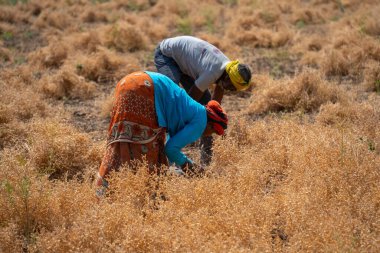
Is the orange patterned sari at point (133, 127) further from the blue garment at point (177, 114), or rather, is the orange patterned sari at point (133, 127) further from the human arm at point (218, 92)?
the human arm at point (218, 92)

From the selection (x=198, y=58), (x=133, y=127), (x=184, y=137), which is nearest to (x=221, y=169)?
(x=184, y=137)

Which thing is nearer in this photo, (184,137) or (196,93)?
(184,137)

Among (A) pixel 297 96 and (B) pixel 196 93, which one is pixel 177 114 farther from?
(A) pixel 297 96

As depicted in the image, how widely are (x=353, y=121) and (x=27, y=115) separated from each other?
3923 mm

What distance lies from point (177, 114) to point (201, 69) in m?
1.24

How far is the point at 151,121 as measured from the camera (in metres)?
3.52

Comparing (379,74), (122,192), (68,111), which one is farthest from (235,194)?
(379,74)

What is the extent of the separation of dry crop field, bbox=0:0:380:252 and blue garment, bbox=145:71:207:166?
0.29m

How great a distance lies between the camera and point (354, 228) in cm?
292

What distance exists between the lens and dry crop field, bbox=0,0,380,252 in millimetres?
2869

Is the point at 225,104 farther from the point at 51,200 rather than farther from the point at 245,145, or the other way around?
the point at 51,200

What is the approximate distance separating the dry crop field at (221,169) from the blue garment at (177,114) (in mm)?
293

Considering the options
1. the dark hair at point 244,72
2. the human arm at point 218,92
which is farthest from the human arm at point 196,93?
the dark hair at point 244,72

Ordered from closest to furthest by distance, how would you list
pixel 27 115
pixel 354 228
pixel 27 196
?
1. pixel 354 228
2. pixel 27 196
3. pixel 27 115
